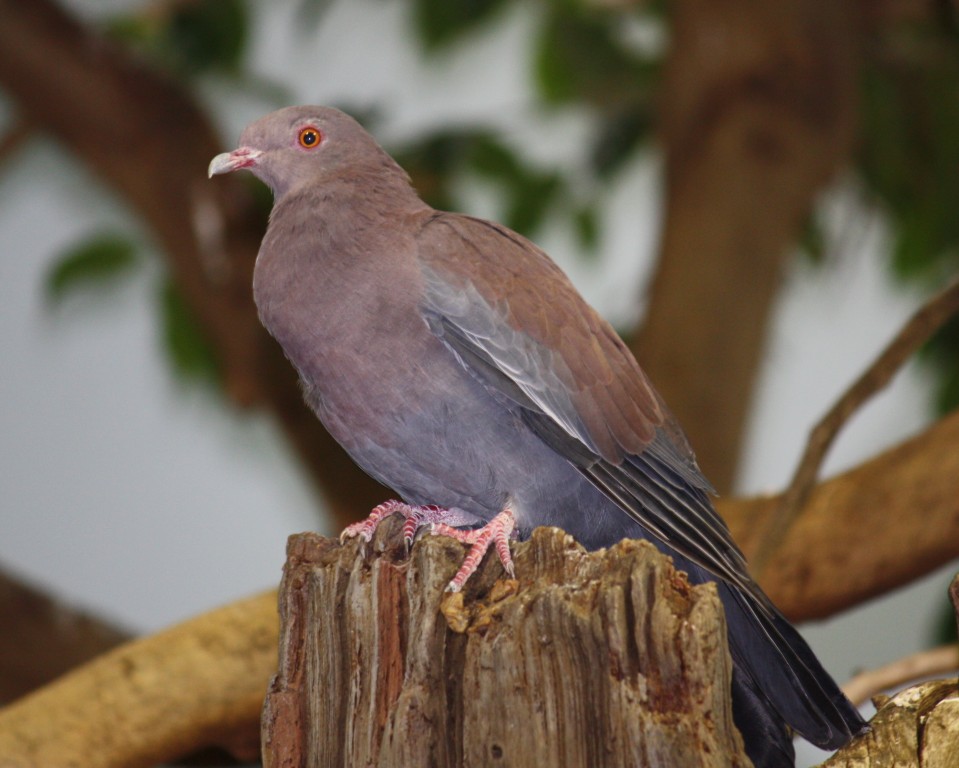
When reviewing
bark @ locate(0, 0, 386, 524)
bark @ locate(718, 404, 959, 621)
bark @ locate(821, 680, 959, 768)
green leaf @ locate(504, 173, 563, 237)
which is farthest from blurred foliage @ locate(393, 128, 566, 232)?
bark @ locate(821, 680, 959, 768)

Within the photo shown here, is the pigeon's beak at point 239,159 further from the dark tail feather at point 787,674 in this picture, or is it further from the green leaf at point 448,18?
the green leaf at point 448,18

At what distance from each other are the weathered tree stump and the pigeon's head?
888 millimetres

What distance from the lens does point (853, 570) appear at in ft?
9.72

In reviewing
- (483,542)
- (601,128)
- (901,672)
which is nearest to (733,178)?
(601,128)

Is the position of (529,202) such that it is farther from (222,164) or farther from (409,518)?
(409,518)

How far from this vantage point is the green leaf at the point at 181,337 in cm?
494

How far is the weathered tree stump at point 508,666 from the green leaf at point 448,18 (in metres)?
3.02

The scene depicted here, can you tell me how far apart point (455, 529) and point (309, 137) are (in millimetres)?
839

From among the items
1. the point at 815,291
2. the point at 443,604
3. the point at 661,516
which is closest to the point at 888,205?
the point at 815,291

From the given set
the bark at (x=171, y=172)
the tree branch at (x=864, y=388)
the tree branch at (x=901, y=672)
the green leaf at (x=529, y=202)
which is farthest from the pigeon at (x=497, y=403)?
the green leaf at (x=529, y=202)

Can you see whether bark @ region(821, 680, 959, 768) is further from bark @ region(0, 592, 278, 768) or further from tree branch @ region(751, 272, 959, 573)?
bark @ region(0, 592, 278, 768)

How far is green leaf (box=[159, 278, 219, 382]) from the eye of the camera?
4.94m

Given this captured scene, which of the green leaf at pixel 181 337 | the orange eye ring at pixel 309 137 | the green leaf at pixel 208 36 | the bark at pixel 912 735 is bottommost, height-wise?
the bark at pixel 912 735

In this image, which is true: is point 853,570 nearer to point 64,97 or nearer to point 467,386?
point 467,386
